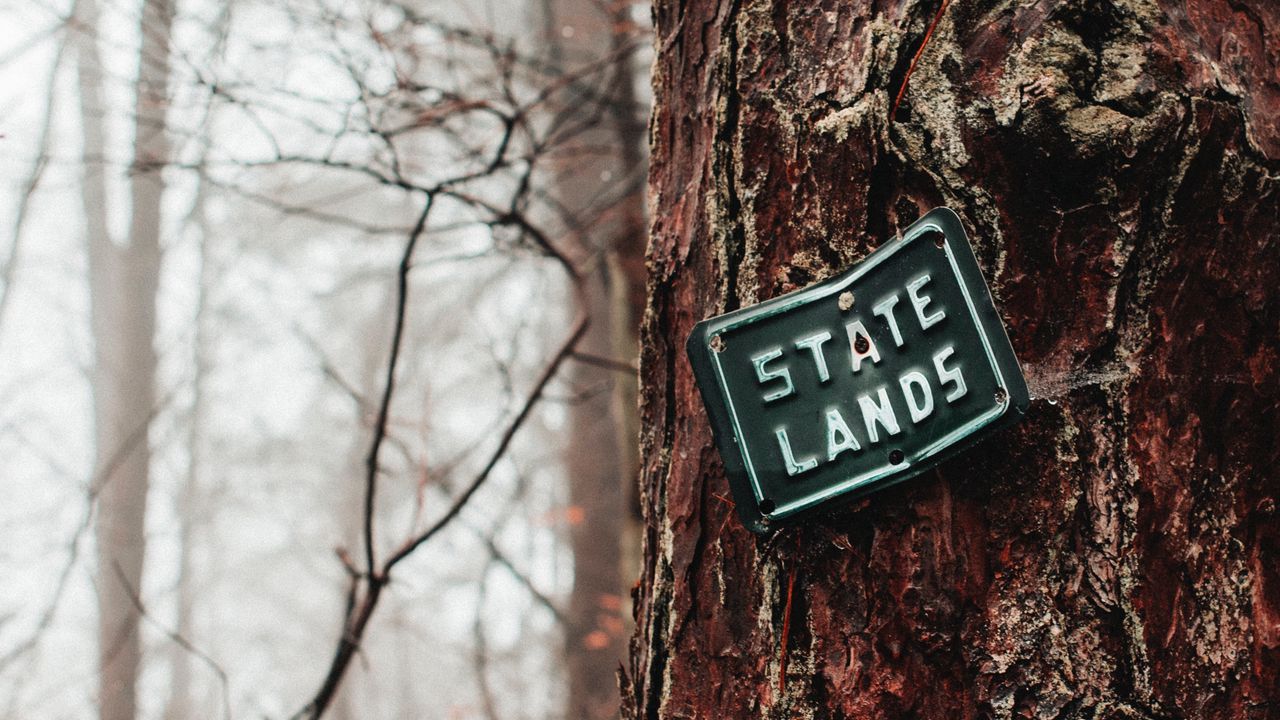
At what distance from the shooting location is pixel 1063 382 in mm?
688

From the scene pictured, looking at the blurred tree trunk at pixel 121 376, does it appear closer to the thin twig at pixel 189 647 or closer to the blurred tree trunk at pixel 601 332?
the blurred tree trunk at pixel 601 332

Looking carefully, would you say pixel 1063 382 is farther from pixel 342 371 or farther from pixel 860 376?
pixel 342 371

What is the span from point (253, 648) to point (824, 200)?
16976mm

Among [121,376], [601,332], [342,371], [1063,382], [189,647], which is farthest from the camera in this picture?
[342,371]

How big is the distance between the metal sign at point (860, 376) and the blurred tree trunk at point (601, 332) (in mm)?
2362

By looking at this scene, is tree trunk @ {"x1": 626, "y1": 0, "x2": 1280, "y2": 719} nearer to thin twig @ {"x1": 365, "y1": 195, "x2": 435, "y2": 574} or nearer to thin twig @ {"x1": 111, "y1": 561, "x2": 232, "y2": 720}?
thin twig @ {"x1": 365, "y1": 195, "x2": 435, "y2": 574}

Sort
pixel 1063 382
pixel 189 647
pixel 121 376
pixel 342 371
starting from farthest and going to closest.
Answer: pixel 342 371, pixel 121 376, pixel 189 647, pixel 1063 382

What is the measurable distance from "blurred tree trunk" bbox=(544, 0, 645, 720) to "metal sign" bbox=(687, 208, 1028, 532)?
236 cm

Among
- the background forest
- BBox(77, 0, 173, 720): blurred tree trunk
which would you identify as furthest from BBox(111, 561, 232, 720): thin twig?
BBox(77, 0, 173, 720): blurred tree trunk

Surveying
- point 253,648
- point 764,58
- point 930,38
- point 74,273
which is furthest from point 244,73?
point 253,648

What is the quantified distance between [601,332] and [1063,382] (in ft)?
13.1

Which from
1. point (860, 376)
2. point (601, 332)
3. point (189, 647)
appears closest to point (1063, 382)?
point (860, 376)

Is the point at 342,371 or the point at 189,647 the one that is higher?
the point at 342,371

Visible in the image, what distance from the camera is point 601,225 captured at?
4027 millimetres
